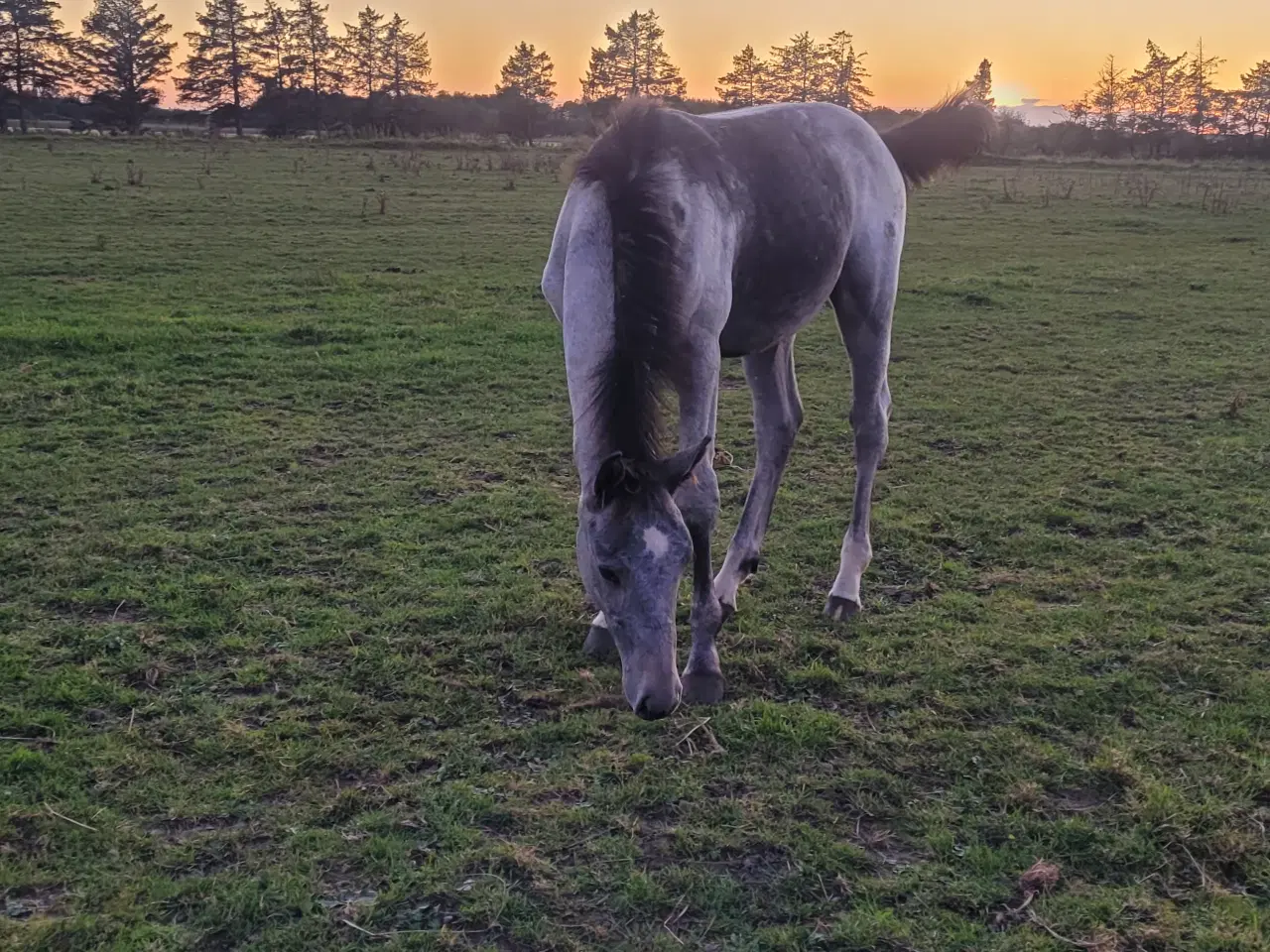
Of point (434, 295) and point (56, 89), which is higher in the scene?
point (56, 89)

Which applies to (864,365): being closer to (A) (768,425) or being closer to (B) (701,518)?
(A) (768,425)

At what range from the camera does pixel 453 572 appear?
14.1 ft

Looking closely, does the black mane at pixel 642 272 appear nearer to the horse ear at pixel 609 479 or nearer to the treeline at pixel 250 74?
the horse ear at pixel 609 479

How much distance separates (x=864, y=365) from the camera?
168 inches

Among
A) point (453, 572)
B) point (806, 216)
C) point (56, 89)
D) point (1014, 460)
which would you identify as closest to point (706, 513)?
point (806, 216)

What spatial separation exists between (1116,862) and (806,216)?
7.82 ft

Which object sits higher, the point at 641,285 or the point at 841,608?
the point at 641,285

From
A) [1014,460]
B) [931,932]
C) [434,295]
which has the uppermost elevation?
[434,295]

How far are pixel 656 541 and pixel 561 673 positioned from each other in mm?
1092

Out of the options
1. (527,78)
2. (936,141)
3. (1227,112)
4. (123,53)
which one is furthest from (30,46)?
(1227,112)

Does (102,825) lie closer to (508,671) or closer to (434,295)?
(508,671)

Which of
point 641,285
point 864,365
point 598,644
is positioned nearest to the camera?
point 641,285

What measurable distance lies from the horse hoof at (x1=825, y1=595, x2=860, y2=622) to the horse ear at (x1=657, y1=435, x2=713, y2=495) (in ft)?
5.21

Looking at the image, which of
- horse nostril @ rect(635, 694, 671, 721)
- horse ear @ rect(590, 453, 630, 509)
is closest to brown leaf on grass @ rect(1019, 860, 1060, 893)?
horse nostril @ rect(635, 694, 671, 721)
